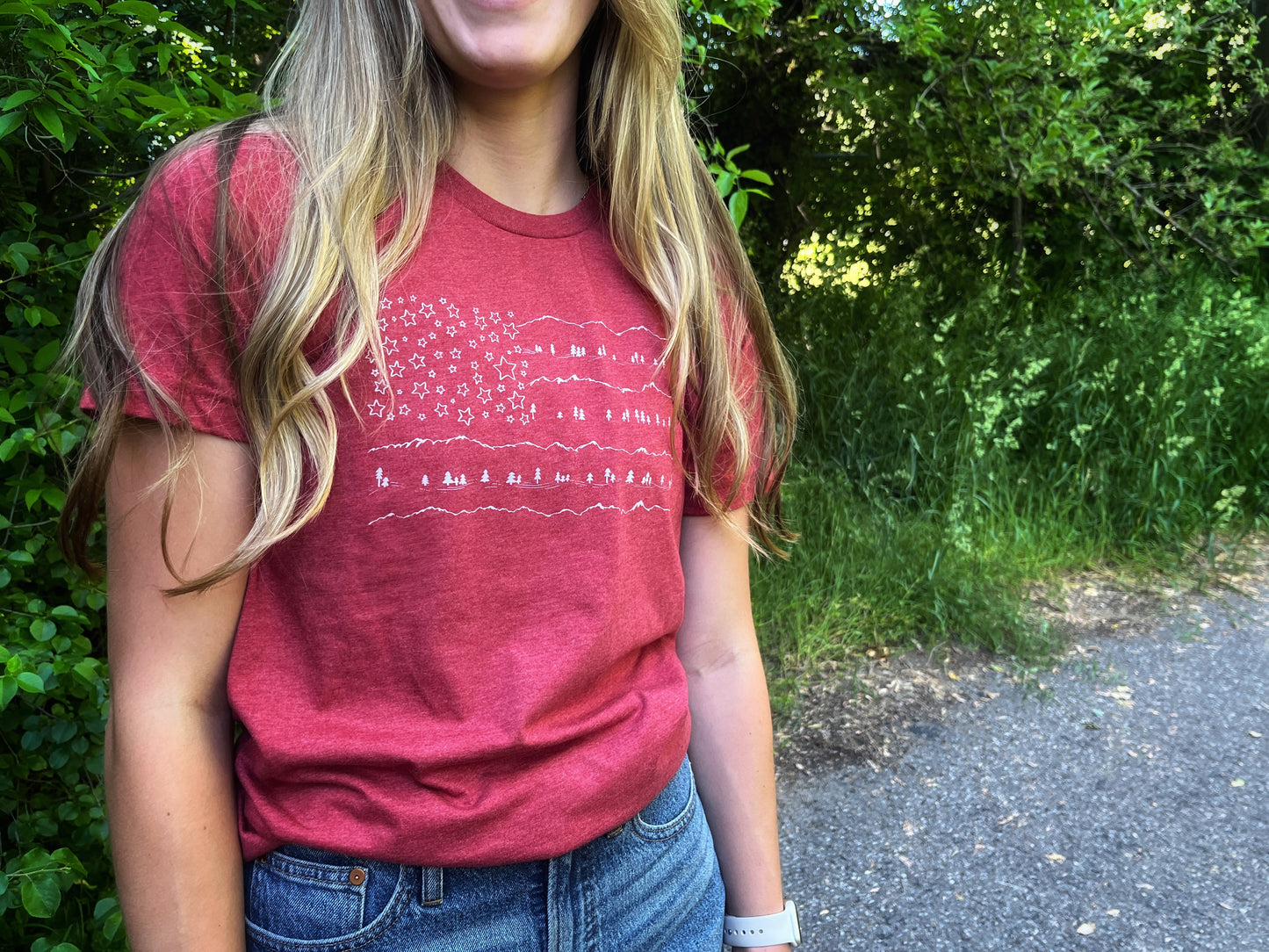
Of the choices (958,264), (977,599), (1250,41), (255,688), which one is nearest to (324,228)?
(255,688)

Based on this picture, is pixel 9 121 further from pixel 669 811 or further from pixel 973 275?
pixel 973 275

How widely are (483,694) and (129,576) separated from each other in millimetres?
348

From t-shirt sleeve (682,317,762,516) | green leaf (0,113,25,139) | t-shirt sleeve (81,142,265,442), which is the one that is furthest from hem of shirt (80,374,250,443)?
green leaf (0,113,25,139)

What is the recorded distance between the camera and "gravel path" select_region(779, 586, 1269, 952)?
2498 millimetres

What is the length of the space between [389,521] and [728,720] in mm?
591

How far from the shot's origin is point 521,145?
1.18 meters

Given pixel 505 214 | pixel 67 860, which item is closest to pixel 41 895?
pixel 67 860

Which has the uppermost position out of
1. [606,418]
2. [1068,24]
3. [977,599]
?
[1068,24]

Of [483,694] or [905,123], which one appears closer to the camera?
[483,694]

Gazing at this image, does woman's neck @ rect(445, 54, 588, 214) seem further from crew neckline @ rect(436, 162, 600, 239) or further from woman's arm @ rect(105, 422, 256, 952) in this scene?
woman's arm @ rect(105, 422, 256, 952)

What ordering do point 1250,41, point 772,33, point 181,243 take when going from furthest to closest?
point 1250,41
point 772,33
point 181,243

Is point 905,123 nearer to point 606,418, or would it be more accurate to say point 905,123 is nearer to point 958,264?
point 958,264

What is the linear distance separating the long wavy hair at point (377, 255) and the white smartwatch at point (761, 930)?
1.63 feet

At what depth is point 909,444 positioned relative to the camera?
444 cm
